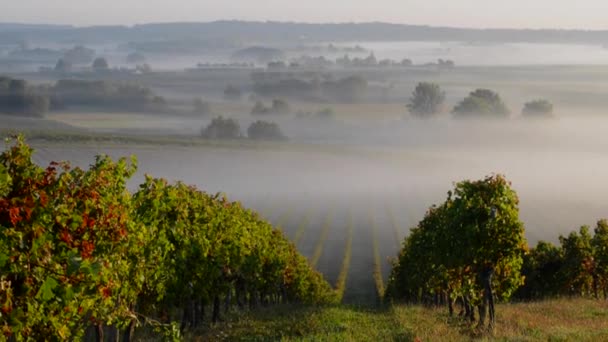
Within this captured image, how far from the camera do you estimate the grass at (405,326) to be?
28125mm

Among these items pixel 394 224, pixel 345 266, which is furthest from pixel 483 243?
pixel 394 224

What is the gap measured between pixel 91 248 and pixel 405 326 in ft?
58.8

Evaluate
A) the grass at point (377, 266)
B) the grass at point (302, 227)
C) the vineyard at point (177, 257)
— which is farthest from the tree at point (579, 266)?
the grass at point (302, 227)

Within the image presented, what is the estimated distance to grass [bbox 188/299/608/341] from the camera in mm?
28125

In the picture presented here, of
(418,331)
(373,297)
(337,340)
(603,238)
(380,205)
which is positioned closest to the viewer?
(337,340)

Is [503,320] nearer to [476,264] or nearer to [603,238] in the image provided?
[476,264]

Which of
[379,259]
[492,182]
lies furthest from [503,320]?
[379,259]

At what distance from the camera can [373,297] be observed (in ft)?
282

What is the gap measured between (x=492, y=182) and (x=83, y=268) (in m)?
28.3

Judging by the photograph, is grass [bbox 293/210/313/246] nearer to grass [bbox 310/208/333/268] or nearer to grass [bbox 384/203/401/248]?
grass [bbox 310/208/333/268]

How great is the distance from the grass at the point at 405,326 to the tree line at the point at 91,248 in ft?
14.0

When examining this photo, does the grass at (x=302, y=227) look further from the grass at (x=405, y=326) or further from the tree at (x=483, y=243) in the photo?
the grass at (x=405, y=326)

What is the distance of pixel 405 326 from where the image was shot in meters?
32.0

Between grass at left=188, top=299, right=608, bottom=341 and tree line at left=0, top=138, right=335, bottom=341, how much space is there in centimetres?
428
